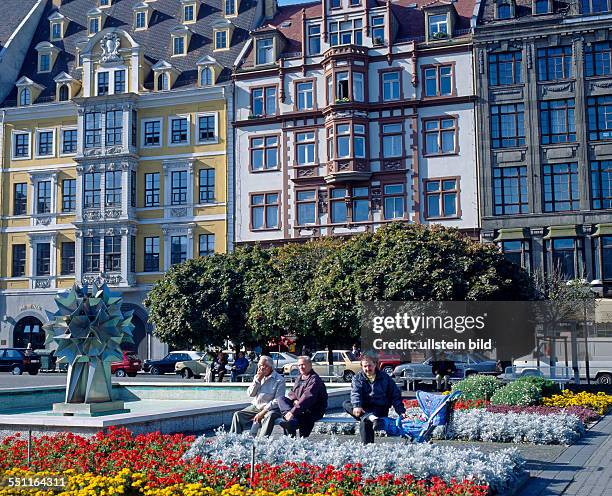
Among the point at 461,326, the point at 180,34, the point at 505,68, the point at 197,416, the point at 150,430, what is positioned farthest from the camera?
the point at 180,34

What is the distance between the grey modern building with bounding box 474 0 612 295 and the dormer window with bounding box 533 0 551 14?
5 cm

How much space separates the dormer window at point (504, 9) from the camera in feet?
145

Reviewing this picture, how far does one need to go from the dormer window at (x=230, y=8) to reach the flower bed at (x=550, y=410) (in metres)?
38.6

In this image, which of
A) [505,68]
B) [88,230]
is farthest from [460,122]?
[88,230]

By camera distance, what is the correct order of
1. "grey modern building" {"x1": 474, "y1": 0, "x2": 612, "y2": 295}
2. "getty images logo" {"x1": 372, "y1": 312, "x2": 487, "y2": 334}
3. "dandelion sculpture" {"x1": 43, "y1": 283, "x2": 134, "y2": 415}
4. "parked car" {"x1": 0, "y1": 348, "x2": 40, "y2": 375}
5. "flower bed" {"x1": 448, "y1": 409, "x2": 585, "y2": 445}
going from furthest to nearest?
1. "parked car" {"x1": 0, "y1": 348, "x2": 40, "y2": 375}
2. "grey modern building" {"x1": 474, "y1": 0, "x2": 612, "y2": 295}
3. "getty images logo" {"x1": 372, "y1": 312, "x2": 487, "y2": 334}
4. "dandelion sculpture" {"x1": 43, "y1": 283, "x2": 134, "y2": 415}
5. "flower bed" {"x1": 448, "y1": 409, "x2": 585, "y2": 445}

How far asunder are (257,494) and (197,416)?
22.7 ft

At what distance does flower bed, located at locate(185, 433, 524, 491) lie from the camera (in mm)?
10164

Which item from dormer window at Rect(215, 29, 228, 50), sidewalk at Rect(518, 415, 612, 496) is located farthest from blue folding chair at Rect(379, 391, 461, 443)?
dormer window at Rect(215, 29, 228, 50)

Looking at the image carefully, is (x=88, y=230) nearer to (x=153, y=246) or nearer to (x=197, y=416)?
(x=153, y=246)

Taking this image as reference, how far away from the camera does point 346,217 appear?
148 ft

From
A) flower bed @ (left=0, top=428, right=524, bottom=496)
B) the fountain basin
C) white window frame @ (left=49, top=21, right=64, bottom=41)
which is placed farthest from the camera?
white window frame @ (left=49, top=21, right=64, bottom=41)

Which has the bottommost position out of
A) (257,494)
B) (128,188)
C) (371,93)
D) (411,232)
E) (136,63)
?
(257,494)

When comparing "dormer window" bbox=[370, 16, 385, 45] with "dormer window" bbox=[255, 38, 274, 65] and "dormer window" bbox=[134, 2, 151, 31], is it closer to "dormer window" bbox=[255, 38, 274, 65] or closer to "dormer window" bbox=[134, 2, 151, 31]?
"dormer window" bbox=[255, 38, 274, 65]

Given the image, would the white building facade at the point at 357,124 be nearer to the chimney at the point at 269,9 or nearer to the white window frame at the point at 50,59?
the chimney at the point at 269,9
